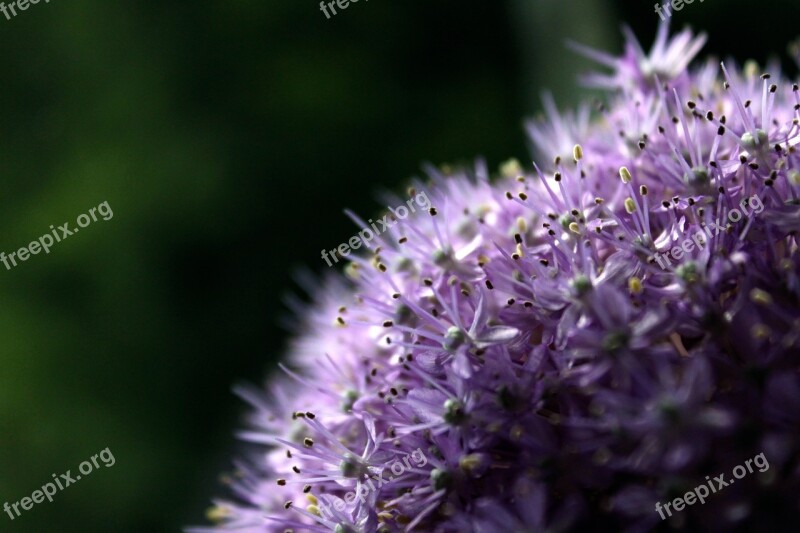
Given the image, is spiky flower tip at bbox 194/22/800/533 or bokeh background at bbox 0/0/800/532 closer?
spiky flower tip at bbox 194/22/800/533

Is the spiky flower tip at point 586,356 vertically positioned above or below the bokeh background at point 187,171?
below

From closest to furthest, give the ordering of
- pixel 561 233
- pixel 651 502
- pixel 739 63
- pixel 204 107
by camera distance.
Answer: pixel 651 502 → pixel 561 233 → pixel 739 63 → pixel 204 107

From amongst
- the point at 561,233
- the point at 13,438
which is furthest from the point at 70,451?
the point at 561,233

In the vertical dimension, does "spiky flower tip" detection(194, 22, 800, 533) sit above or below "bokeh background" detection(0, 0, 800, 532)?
below

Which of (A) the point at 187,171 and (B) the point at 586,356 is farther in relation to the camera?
(A) the point at 187,171

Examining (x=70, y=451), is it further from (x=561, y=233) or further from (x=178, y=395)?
(x=561, y=233)
